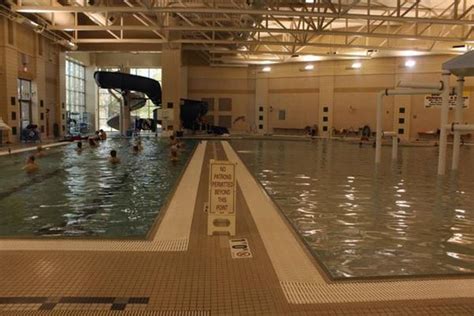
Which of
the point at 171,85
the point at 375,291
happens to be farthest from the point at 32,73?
the point at 375,291

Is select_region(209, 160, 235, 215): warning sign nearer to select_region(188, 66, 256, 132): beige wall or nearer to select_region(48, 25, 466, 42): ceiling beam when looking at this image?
select_region(48, 25, 466, 42): ceiling beam

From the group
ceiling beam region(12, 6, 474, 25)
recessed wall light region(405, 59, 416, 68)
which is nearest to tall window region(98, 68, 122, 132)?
ceiling beam region(12, 6, 474, 25)

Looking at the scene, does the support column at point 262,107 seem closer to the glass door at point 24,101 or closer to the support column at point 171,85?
the support column at point 171,85

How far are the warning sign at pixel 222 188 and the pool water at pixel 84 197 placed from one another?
2.57 ft

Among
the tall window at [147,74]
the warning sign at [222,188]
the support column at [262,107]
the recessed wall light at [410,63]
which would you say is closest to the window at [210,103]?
the support column at [262,107]

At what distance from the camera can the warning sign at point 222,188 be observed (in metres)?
4.56

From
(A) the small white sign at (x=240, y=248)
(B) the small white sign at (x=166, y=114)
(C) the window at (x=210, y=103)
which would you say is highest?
(C) the window at (x=210, y=103)

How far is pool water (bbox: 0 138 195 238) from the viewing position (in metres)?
4.79

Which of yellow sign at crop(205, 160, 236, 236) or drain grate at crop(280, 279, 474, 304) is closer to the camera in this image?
drain grate at crop(280, 279, 474, 304)

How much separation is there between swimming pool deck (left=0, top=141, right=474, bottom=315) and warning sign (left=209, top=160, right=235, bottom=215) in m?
0.31

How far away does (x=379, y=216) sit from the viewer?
5.55m

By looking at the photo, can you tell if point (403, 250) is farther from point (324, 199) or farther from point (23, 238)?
point (23, 238)

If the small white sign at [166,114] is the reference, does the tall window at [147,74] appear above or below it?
above

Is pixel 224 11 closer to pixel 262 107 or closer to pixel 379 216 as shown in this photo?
pixel 379 216
